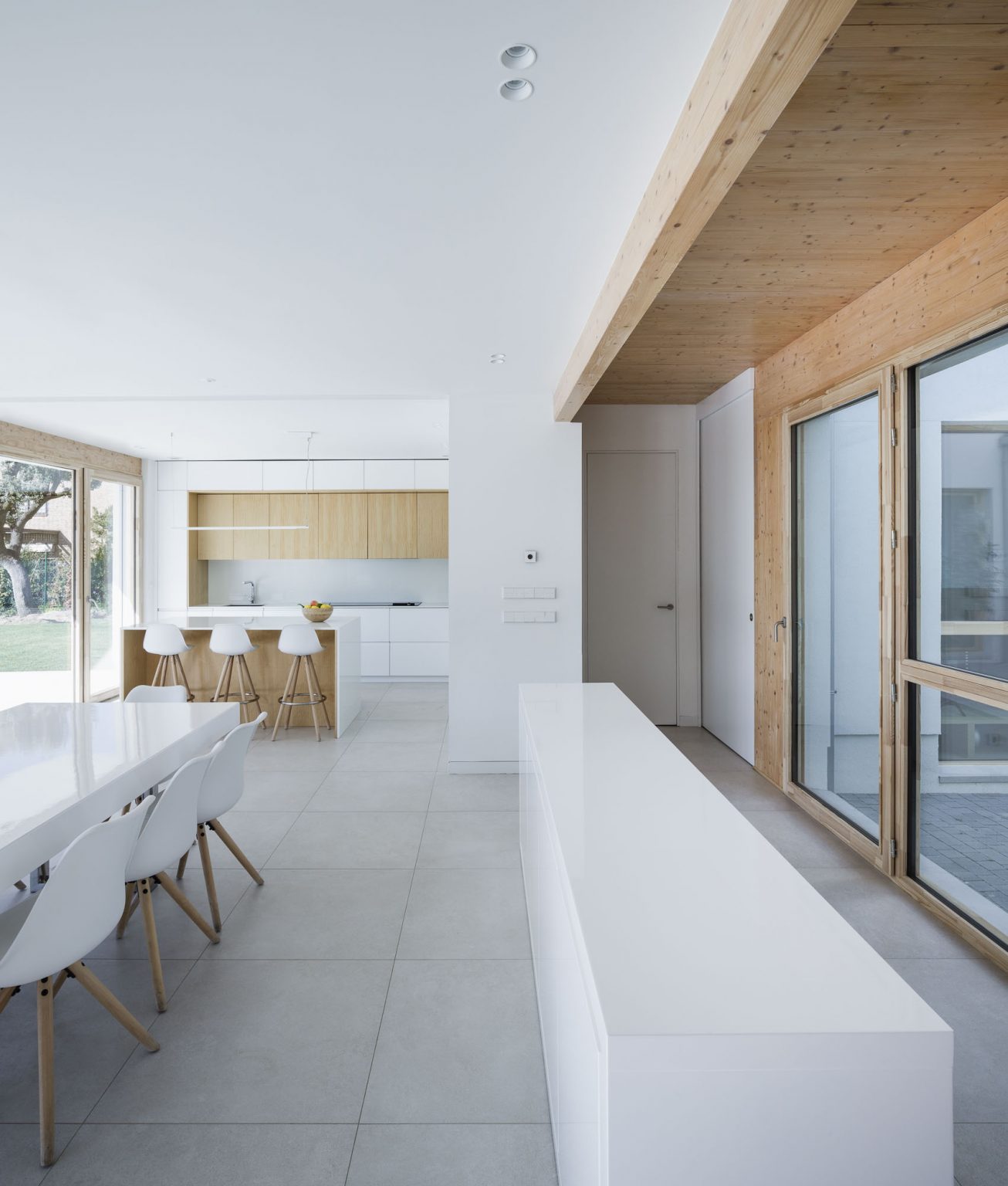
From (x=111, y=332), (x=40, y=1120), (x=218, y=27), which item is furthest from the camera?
(x=111, y=332)

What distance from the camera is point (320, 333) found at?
144 inches

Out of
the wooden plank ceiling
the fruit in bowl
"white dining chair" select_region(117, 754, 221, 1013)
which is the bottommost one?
"white dining chair" select_region(117, 754, 221, 1013)

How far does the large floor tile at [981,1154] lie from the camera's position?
166cm

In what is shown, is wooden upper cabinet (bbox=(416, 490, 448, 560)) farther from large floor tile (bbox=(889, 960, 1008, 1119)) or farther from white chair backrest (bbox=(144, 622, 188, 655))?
large floor tile (bbox=(889, 960, 1008, 1119))

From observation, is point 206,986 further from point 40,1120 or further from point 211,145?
point 211,145

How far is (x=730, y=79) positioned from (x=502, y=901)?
2.84 m

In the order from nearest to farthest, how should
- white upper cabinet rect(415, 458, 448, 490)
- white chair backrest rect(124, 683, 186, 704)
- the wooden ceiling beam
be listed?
the wooden ceiling beam, white chair backrest rect(124, 683, 186, 704), white upper cabinet rect(415, 458, 448, 490)

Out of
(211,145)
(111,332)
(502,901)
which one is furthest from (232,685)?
(211,145)

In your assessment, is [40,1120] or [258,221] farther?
[258,221]

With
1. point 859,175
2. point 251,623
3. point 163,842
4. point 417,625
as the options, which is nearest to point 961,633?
point 859,175

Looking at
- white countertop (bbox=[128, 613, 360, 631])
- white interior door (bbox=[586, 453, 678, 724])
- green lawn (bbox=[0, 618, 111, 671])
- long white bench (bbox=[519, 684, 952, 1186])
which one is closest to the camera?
long white bench (bbox=[519, 684, 952, 1186])

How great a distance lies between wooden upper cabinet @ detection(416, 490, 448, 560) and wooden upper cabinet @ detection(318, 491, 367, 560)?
64cm

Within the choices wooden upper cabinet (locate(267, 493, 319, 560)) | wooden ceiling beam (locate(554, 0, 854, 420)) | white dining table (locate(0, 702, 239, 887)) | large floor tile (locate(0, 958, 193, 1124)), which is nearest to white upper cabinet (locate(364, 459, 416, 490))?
wooden upper cabinet (locate(267, 493, 319, 560))

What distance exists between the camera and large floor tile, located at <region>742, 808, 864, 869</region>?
339cm
